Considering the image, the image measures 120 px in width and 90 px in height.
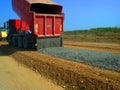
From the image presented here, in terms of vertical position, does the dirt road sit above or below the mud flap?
below

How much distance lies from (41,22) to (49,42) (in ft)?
5.27

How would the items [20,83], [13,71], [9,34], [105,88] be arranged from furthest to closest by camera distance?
[9,34], [13,71], [20,83], [105,88]

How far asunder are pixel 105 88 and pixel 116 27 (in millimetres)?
33036

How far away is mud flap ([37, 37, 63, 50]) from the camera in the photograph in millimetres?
19094

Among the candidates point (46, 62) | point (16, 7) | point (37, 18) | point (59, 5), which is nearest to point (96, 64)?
point (46, 62)

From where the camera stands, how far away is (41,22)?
1881 cm

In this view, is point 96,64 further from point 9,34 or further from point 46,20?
point 9,34

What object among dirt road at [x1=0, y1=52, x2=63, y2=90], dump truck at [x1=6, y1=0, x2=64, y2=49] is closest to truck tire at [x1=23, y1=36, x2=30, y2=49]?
dump truck at [x1=6, y1=0, x2=64, y2=49]

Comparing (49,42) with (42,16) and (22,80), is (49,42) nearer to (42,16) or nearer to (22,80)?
(42,16)

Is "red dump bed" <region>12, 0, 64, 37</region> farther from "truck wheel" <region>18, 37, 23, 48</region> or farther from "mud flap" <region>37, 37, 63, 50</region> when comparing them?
"truck wheel" <region>18, 37, 23, 48</region>

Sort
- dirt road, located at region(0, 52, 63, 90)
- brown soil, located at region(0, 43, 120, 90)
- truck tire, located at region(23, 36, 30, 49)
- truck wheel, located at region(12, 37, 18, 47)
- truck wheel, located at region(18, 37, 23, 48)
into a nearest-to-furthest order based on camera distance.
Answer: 1. brown soil, located at region(0, 43, 120, 90)
2. dirt road, located at region(0, 52, 63, 90)
3. truck tire, located at region(23, 36, 30, 49)
4. truck wheel, located at region(18, 37, 23, 48)
5. truck wheel, located at region(12, 37, 18, 47)

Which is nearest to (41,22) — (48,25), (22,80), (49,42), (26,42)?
(48,25)

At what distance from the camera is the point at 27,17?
19.3m

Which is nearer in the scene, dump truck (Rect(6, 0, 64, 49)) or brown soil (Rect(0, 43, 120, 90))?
brown soil (Rect(0, 43, 120, 90))
